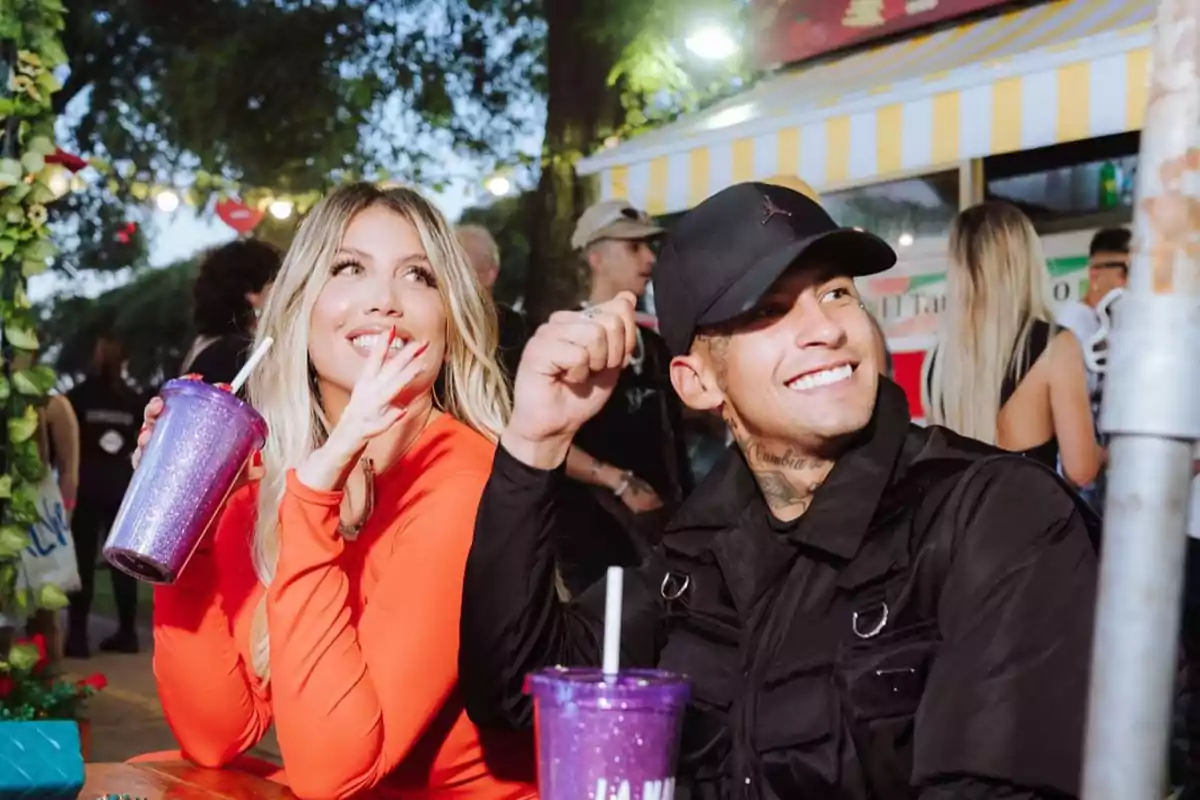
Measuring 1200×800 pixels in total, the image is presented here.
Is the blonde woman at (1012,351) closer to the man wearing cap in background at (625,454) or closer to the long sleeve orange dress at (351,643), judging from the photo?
the man wearing cap in background at (625,454)

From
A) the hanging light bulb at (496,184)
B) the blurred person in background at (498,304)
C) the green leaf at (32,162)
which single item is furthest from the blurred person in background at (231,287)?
the hanging light bulb at (496,184)

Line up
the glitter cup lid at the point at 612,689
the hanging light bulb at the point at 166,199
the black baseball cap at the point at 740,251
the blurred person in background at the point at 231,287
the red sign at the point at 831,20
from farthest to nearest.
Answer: the hanging light bulb at the point at 166,199 < the red sign at the point at 831,20 < the blurred person in background at the point at 231,287 < the black baseball cap at the point at 740,251 < the glitter cup lid at the point at 612,689

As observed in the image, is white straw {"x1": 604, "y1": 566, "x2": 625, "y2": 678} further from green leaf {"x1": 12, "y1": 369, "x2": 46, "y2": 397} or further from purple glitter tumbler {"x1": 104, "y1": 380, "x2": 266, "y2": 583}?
green leaf {"x1": 12, "y1": 369, "x2": 46, "y2": 397}

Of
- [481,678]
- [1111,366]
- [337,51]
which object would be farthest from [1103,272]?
[337,51]

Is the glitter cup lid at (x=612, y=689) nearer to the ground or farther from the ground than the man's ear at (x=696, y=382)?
nearer to the ground

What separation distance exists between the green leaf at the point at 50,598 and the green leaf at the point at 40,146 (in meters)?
1.20

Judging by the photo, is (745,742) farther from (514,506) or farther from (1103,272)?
(1103,272)

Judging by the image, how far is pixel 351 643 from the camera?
1.92 meters

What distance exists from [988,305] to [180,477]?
3.06 m

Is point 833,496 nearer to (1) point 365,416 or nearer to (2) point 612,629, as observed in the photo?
(2) point 612,629

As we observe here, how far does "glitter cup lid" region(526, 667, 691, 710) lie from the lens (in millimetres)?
1256

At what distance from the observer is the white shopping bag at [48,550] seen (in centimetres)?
416

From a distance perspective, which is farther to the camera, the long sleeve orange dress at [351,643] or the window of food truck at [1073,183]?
the window of food truck at [1073,183]

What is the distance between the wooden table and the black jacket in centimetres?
38
